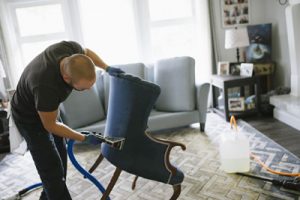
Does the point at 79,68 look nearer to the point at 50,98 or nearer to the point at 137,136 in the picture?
the point at 50,98

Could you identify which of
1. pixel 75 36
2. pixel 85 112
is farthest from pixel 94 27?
pixel 85 112

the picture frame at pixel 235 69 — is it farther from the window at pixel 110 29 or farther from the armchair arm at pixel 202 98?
the window at pixel 110 29

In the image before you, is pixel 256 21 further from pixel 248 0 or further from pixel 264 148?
pixel 264 148

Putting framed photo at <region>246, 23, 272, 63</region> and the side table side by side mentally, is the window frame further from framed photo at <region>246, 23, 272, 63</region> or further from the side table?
framed photo at <region>246, 23, 272, 63</region>

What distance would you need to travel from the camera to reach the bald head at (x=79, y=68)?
127 centimetres

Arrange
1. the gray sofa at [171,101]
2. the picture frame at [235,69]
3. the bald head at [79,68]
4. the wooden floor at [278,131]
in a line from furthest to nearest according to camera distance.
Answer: the picture frame at [235,69] < the gray sofa at [171,101] < the wooden floor at [278,131] < the bald head at [79,68]

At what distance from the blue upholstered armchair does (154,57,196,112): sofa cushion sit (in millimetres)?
1557

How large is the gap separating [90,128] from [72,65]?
5.73 feet

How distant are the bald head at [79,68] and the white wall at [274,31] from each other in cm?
313

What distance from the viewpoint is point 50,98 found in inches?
51.2

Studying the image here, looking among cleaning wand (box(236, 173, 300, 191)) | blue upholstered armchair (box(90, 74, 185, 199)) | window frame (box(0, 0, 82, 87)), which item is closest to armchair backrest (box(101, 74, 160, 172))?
blue upholstered armchair (box(90, 74, 185, 199))

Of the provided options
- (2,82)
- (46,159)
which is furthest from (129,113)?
(2,82)

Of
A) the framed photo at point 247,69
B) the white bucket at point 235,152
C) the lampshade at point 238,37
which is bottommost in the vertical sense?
the white bucket at point 235,152

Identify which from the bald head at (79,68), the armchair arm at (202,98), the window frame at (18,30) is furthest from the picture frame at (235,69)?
the bald head at (79,68)
